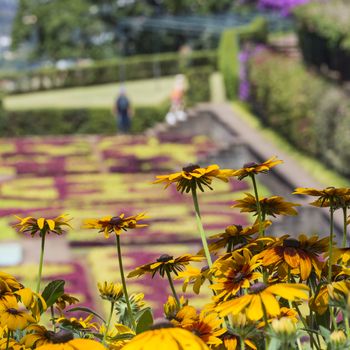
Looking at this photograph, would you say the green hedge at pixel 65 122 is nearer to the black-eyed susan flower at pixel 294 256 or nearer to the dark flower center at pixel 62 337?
the black-eyed susan flower at pixel 294 256

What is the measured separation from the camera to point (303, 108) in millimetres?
22062

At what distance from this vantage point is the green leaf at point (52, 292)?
102 inches

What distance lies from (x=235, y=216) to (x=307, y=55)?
1044 cm

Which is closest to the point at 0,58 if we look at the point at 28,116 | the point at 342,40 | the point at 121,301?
the point at 28,116

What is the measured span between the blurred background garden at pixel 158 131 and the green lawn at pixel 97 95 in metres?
0.13

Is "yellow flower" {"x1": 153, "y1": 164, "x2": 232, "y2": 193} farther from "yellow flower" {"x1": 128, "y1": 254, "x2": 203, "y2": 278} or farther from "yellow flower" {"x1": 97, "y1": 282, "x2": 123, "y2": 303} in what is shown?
"yellow flower" {"x1": 97, "y1": 282, "x2": 123, "y2": 303}

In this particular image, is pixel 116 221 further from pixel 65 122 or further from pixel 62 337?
pixel 65 122

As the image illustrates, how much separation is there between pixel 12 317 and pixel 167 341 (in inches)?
19.1

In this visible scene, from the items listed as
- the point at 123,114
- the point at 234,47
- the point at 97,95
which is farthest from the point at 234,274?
the point at 97,95

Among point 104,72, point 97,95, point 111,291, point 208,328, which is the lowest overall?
point 97,95

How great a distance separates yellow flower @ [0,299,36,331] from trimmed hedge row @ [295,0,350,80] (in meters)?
17.9

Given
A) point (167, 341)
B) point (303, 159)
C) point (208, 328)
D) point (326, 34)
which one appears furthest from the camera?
point (303, 159)

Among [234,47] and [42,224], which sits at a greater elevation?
[42,224]

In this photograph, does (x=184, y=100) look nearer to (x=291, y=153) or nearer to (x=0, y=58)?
(x=291, y=153)
